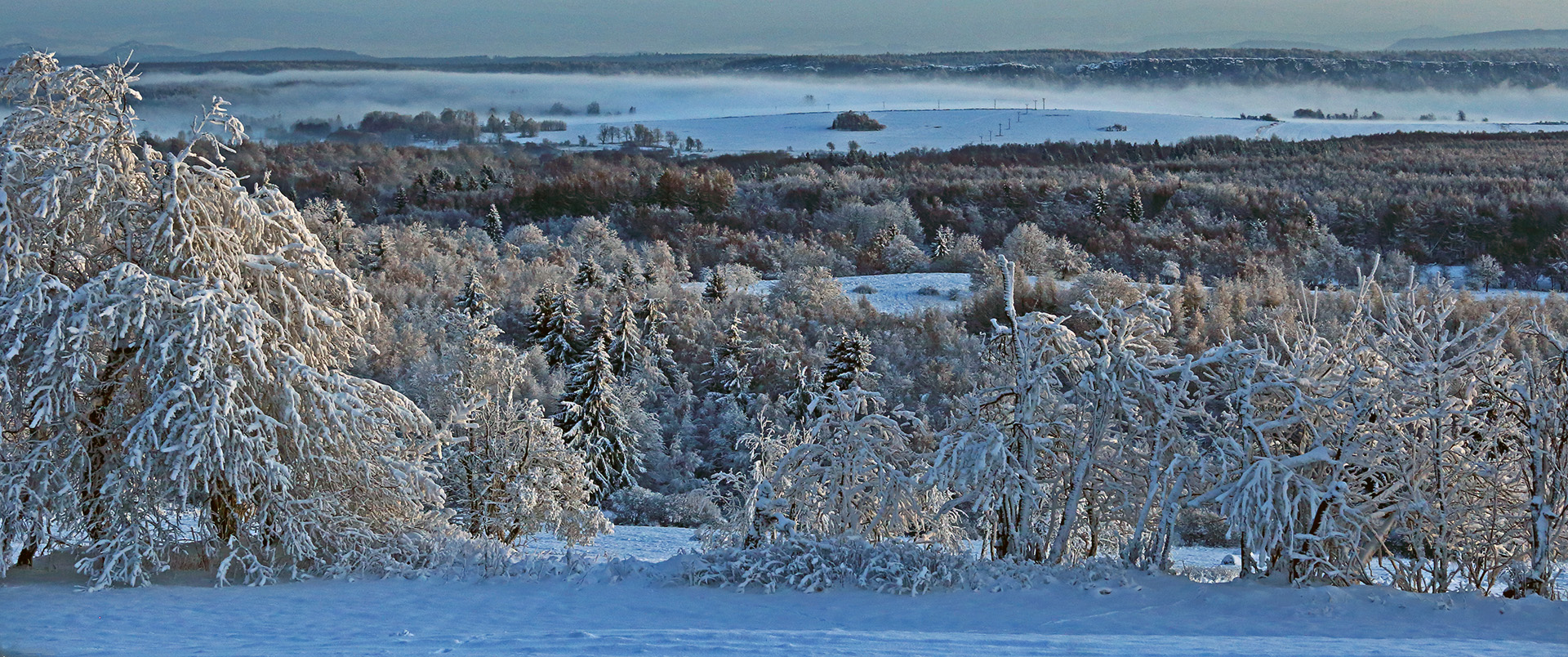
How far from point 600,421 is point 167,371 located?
18.7 meters

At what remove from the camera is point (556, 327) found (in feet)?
113

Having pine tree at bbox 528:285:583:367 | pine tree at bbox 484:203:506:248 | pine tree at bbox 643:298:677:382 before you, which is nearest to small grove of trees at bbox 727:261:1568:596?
pine tree at bbox 643:298:677:382

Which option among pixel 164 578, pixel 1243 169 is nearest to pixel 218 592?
pixel 164 578

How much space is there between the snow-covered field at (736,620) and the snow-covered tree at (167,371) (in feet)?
1.84

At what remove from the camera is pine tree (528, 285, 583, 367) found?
33.9 meters

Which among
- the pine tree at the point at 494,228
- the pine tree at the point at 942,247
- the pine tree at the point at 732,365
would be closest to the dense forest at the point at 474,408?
the pine tree at the point at 732,365

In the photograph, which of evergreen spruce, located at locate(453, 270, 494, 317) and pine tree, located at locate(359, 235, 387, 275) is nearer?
evergreen spruce, located at locate(453, 270, 494, 317)

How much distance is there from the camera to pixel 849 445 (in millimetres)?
10047

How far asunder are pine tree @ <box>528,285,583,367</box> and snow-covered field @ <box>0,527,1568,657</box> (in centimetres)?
2539

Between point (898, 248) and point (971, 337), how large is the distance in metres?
17.8

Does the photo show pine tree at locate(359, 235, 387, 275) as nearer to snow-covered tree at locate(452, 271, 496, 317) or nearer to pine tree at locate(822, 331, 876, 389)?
snow-covered tree at locate(452, 271, 496, 317)

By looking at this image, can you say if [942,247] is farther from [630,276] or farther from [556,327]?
[556,327]

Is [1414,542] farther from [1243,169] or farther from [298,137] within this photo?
[1243,169]

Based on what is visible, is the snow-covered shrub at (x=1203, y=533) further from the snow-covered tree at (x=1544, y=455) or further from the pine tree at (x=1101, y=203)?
the pine tree at (x=1101, y=203)
